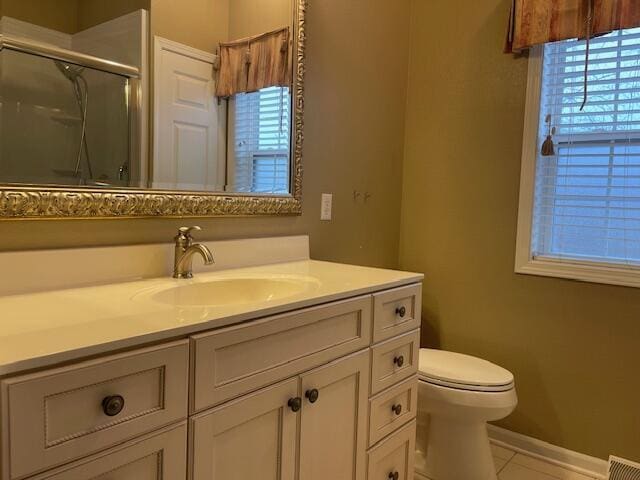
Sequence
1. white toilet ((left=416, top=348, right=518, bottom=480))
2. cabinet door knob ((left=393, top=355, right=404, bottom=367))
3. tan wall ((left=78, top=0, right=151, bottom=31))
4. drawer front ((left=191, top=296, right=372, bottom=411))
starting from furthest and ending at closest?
white toilet ((left=416, top=348, right=518, bottom=480)), cabinet door knob ((left=393, top=355, right=404, bottom=367)), tan wall ((left=78, top=0, right=151, bottom=31)), drawer front ((left=191, top=296, right=372, bottom=411))

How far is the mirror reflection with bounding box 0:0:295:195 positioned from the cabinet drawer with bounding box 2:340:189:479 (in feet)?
1.98

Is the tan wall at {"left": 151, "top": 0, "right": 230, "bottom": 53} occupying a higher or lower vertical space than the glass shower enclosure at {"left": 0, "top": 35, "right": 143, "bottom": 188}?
higher

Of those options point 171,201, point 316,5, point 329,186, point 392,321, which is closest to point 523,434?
point 392,321

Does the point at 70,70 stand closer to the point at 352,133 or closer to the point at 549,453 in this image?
the point at 352,133

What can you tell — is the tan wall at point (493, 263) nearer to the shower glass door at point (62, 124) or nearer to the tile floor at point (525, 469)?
the tile floor at point (525, 469)

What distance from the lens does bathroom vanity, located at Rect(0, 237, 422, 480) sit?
0.72 meters

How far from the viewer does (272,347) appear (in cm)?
106

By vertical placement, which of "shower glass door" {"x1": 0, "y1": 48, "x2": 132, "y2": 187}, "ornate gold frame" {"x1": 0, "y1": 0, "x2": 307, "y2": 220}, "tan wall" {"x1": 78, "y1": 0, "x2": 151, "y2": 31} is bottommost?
"ornate gold frame" {"x1": 0, "y1": 0, "x2": 307, "y2": 220}

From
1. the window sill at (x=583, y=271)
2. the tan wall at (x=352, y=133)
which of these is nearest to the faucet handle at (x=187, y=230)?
the tan wall at (x=352, y=133)

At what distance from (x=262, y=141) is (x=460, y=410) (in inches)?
47.2

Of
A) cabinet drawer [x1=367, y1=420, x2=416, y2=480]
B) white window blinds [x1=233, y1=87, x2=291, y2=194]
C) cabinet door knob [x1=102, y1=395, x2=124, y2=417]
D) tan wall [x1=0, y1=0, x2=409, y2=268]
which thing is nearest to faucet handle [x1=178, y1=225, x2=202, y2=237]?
tan wall [x1=0, y1=0, x2=409, y2=268]

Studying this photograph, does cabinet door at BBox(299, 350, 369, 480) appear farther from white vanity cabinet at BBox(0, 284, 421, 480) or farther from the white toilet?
the white toilet

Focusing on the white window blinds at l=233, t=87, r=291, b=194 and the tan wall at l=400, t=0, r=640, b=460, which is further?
the tan wall at l=400, t=0, r=640, b=460

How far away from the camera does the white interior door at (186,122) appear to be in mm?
1422
